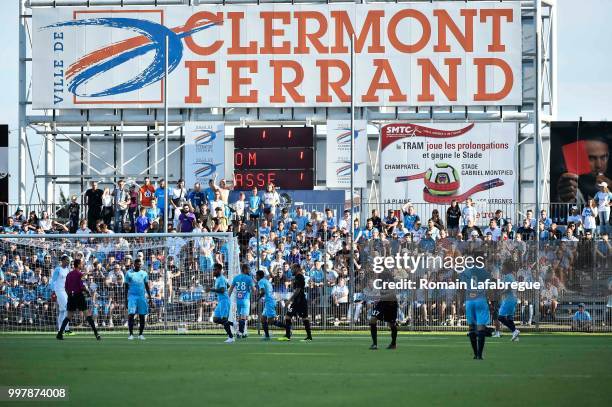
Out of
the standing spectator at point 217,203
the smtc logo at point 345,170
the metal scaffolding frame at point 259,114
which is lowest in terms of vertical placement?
the standing spectator at point 217,203

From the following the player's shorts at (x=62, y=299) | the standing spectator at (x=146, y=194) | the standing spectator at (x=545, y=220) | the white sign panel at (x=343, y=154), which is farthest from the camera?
the white sign panel at (x=343, y=154)

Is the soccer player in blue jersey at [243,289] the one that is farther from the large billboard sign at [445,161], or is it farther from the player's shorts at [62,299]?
the large billboard sign at [445,161]

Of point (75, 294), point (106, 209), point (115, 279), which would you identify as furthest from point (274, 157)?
point (75, 294)

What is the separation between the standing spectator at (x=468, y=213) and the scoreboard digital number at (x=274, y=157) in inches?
196

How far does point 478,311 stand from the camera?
1934cm

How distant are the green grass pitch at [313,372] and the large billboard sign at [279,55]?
16.7m

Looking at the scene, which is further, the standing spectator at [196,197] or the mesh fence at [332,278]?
the standing spectator at [196,197]

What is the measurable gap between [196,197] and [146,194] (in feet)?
5.43

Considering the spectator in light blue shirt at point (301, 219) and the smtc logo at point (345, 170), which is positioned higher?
the smtc logo at point (345, 170)

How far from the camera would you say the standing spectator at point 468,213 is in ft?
117

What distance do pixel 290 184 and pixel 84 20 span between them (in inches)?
392

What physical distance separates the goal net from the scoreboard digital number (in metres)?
7.06

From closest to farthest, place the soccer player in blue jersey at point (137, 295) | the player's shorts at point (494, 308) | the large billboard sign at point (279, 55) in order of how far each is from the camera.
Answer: the soccer player in blue jersey at point (137, 295)
the player's shorts at point (494, 308)
the large billboard sign at point (279, 55)

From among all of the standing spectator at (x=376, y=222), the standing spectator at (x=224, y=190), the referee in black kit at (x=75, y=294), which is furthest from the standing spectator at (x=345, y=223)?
the referee in black kit at (x=75, y=294)
